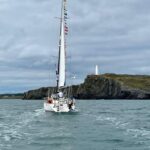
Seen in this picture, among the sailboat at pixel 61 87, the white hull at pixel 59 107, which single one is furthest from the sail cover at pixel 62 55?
the white hull at pixel 59 107

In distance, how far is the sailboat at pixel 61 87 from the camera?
282ft

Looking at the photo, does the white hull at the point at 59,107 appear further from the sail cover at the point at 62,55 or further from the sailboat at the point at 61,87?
the sail cover at the point at 62,55

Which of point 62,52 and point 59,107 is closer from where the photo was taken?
point 59,107

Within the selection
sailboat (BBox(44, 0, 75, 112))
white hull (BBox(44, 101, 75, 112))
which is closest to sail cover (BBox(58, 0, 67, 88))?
sailboat (BBox(44, 0, 75, 112))

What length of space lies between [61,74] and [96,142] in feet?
170

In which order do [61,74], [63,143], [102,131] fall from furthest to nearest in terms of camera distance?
[61,74] → [102,131] → [63,143]

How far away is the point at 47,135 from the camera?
50594mm

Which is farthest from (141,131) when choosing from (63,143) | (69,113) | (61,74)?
(61,74)

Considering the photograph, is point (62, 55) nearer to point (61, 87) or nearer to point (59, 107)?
point (61, 87)

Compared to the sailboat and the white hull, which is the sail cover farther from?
the white hull

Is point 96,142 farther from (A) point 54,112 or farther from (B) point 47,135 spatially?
(A) point 54,112

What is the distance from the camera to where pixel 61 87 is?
9394 centimetres

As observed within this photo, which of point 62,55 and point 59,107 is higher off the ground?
point 62,55

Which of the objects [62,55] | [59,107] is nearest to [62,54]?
[62,55]
